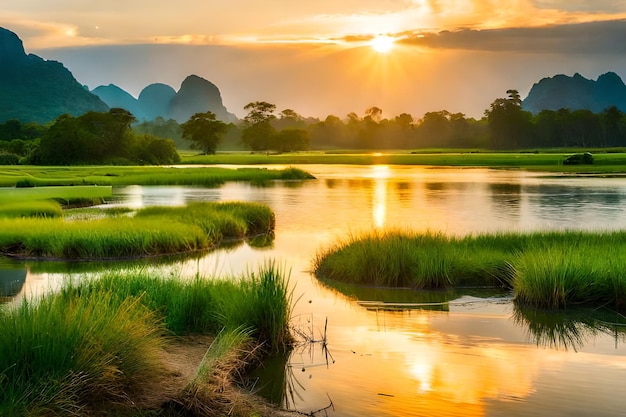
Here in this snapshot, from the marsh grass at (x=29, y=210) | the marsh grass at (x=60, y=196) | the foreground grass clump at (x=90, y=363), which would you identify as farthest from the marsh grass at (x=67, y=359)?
the marsh grass at (x=60, y=196)

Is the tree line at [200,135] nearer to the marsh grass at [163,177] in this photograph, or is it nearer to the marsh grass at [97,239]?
the marsh grass at [163,177]

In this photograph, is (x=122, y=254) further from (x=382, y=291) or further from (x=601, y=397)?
(x=601, y=397)

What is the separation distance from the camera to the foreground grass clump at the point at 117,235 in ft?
74.9

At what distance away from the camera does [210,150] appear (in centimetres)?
16525

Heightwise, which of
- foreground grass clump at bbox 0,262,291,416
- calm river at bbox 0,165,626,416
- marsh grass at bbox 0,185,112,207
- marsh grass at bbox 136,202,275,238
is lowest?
calm river at bbox 0,165,626,416

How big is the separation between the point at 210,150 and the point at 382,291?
150849 millimetres

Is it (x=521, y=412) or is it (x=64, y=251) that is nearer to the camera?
(x=521, y=412)

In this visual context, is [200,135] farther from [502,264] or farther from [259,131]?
[502,264]

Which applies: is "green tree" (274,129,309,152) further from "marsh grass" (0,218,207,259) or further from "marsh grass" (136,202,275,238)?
"marsh grass" (0,218,207,259)

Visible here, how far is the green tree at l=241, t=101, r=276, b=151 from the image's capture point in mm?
188000

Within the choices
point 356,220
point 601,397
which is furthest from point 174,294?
point 356,220

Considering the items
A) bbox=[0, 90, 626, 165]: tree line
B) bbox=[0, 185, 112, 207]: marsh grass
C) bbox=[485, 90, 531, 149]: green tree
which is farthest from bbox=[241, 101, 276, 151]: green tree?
bbox=[0, 185, 112, 207]: marsh grass

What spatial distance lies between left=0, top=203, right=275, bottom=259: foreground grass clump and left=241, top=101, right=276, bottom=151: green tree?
159m

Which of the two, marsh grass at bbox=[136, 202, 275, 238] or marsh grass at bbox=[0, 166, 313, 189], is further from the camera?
marsh grass at bbox=[0, 166, 313, 189]
